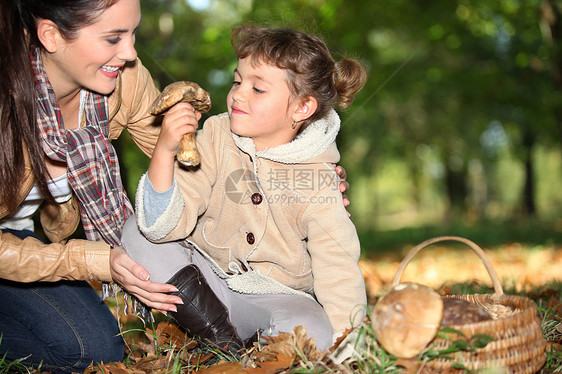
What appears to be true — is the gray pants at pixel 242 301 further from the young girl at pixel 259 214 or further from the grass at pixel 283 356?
the grass at pixel 283 356

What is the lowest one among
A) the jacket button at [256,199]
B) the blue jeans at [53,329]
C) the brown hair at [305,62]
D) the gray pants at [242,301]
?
the blue jeans at [53,329]

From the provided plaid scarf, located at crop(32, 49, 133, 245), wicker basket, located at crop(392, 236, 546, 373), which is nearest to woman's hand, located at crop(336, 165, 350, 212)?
wicker basket, located at crop(392, 236, 546, 373)

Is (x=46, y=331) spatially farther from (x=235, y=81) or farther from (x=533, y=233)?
(x=533, y=233)

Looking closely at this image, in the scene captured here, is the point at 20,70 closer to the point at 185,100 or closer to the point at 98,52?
the point at 98,52

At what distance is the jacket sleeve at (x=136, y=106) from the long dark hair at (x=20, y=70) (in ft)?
1.53

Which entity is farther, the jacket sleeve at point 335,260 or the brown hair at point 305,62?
the brown hair at point 305,62

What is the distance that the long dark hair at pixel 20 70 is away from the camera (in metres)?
2.08

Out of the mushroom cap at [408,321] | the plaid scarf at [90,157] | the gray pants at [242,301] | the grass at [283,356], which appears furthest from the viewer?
the plaid scarf at [90,157]

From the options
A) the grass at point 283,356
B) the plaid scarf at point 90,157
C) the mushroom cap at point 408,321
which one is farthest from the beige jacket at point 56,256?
the mushroom cap at point 408,321

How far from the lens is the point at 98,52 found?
221 cm

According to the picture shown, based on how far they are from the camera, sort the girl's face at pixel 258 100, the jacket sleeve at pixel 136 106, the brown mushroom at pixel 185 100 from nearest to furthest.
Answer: the brown mushroom at pixel 185 100
the girl's face at pixel 258 100
the jacket sleeve at pixel 136 106

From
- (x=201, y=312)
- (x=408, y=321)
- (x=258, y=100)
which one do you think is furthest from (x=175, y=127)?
(x=408, y=321)

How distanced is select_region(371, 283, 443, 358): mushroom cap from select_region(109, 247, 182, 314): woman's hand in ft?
3.12

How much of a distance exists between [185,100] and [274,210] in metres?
0.68
